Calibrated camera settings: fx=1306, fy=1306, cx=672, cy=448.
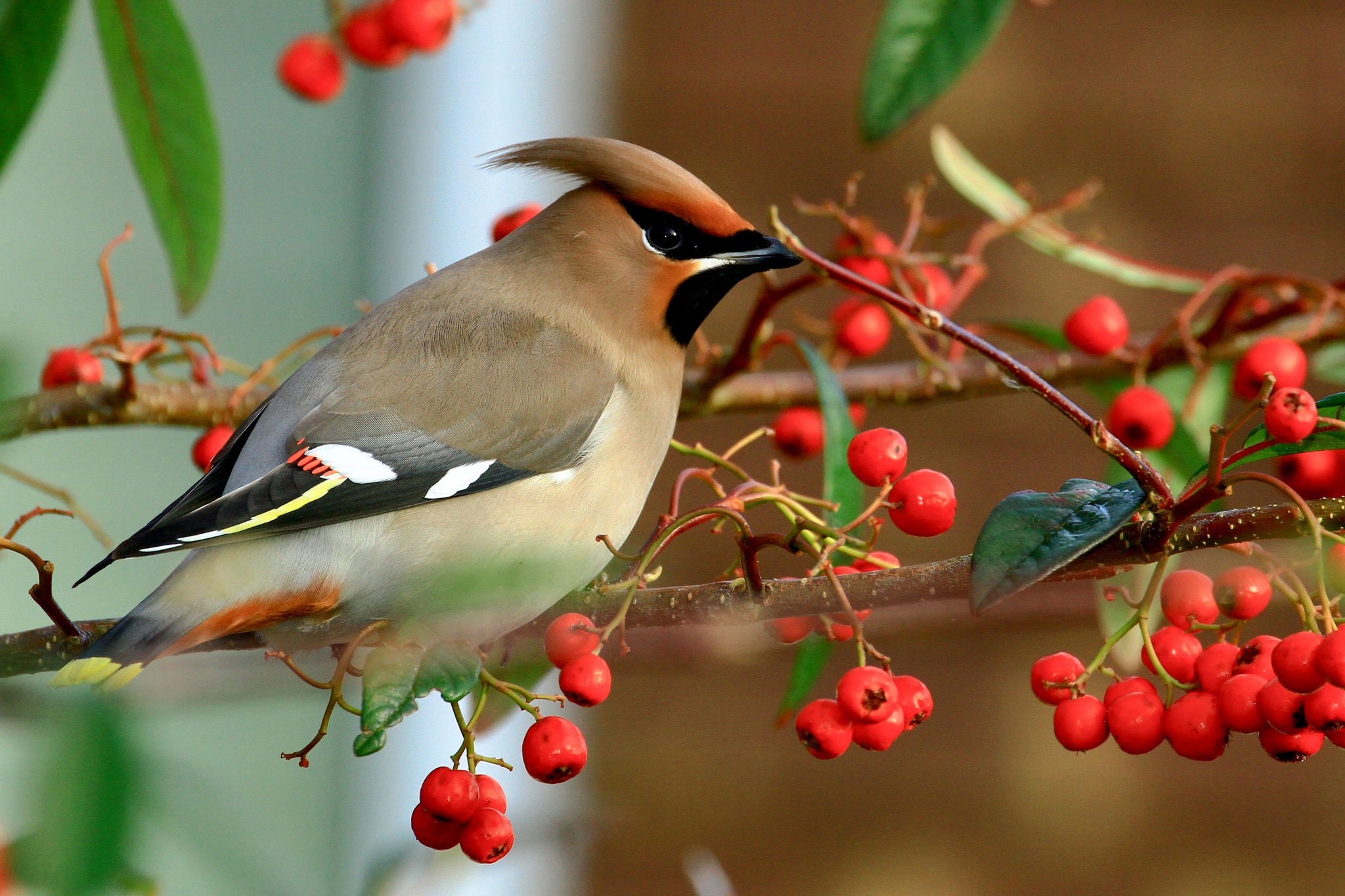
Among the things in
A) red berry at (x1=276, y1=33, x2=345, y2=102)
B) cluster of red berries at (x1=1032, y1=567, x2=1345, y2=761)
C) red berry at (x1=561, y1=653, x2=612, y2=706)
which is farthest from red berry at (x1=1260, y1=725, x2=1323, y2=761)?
red berry at (x1=276, y1=33, x2=345, y2=102)

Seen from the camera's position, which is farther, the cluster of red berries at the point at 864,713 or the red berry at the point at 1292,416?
the cluster of red berries at the point at 864,713

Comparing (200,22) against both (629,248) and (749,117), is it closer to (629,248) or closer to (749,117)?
(749,117)

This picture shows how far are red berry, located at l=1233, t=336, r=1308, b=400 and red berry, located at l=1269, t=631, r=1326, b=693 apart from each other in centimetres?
50

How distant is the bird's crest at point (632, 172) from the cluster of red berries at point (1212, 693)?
516 mm

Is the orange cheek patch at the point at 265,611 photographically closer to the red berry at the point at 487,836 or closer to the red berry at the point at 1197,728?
the red berry at the point at 487,836

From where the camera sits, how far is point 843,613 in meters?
0.90

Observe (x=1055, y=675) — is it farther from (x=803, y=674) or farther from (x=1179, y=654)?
(x=803, y=674)

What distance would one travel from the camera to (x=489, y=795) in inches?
35.6

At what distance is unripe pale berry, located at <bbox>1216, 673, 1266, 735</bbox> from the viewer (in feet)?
2.78

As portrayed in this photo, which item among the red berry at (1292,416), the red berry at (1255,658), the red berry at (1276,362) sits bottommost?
the red berry at (1255,658)

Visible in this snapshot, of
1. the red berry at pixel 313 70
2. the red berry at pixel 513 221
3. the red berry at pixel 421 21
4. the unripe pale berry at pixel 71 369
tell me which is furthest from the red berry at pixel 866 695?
the red berry at pixel 313 70

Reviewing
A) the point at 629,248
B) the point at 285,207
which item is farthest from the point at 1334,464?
the point at 285,207

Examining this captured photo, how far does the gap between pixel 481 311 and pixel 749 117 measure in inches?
77.5

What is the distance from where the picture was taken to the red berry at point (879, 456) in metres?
0.94
